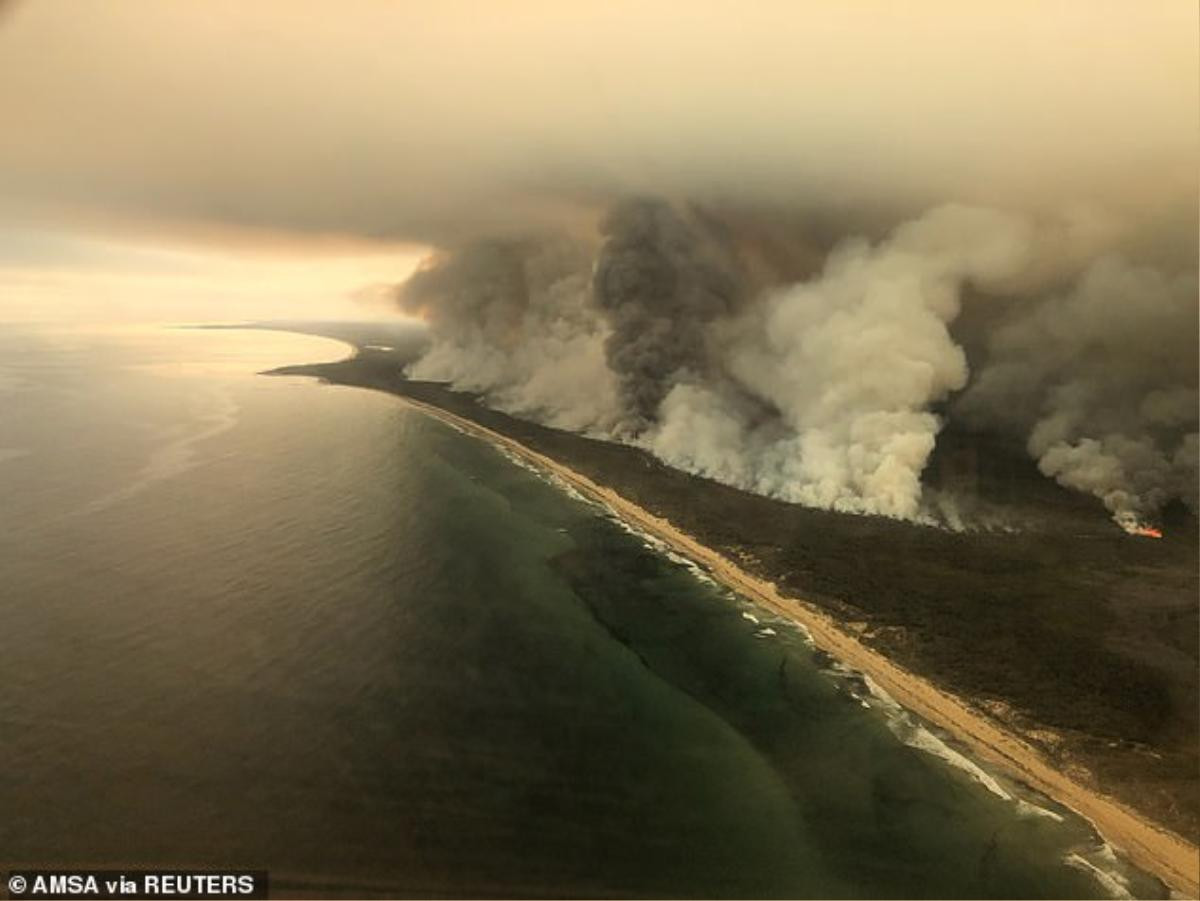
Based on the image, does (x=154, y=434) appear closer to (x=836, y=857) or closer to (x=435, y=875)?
(x=435, y=875)

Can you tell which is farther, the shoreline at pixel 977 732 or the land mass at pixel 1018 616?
the land mass at pixel 1018 616

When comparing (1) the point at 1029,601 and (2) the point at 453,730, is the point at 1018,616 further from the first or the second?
(2) the point at 453,730

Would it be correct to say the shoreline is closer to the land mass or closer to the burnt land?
the land mass

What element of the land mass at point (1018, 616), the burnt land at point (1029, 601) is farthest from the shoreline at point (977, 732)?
the burnt land at point (1029, 601)
